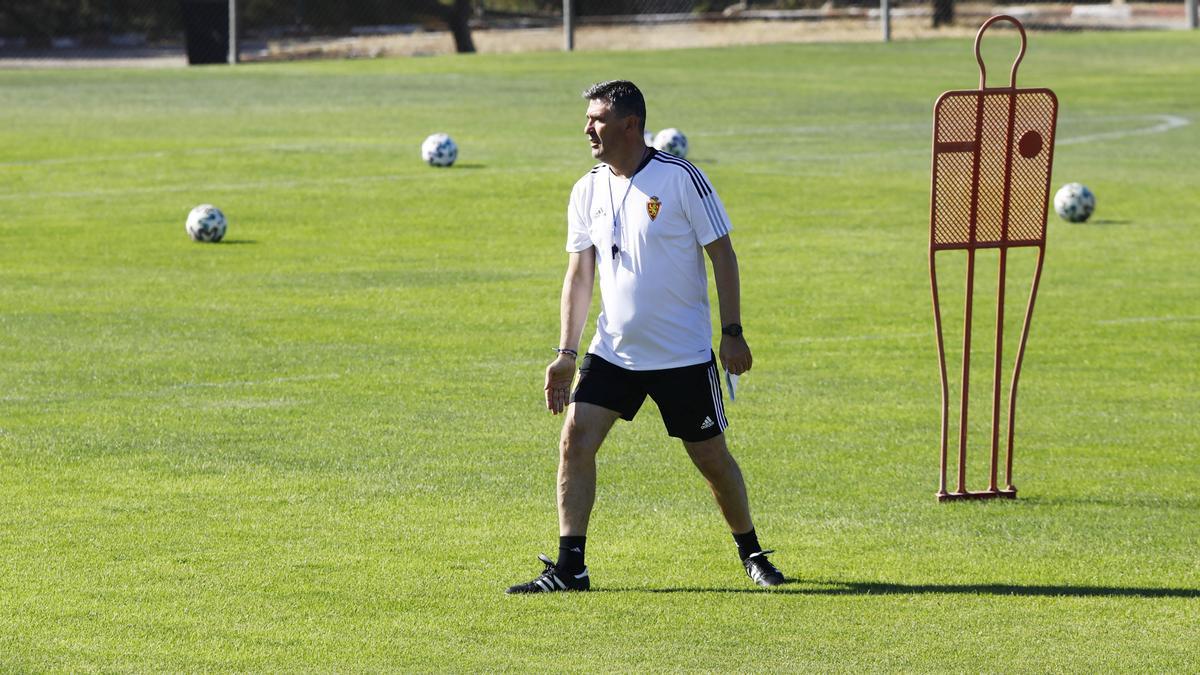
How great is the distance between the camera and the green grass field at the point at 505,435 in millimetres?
8273

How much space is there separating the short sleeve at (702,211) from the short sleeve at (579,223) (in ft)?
1.66

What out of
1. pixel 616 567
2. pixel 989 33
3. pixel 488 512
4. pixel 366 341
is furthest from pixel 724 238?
pixel 989 33

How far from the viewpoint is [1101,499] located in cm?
1084

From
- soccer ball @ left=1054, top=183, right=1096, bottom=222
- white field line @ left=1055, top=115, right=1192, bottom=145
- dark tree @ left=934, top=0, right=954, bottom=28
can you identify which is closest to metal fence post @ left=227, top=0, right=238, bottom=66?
dark tree @ left=934, top=0, right=954, bottom=28

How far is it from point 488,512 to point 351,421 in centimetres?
270

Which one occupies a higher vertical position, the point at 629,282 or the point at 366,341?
the point at 629,282

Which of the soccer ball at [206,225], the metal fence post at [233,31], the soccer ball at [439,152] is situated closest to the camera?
the soccer ball at [206,225]

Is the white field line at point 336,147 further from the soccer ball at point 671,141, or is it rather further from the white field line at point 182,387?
the white field line at point 182,387

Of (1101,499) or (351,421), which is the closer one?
(1101,499)

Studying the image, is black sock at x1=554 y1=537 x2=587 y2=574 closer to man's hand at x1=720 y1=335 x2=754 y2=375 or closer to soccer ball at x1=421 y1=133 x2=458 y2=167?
man's hand at x1=720 y1=335 x2=754 y2=375

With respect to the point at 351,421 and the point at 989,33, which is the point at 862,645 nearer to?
the point at 351,421

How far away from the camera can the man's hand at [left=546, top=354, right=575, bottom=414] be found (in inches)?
348

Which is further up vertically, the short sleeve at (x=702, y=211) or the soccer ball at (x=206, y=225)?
the short sleeve at (x=702, y=211)

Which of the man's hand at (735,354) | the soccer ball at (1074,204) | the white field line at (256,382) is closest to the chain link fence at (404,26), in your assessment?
the soccer ball at (1074,204)
